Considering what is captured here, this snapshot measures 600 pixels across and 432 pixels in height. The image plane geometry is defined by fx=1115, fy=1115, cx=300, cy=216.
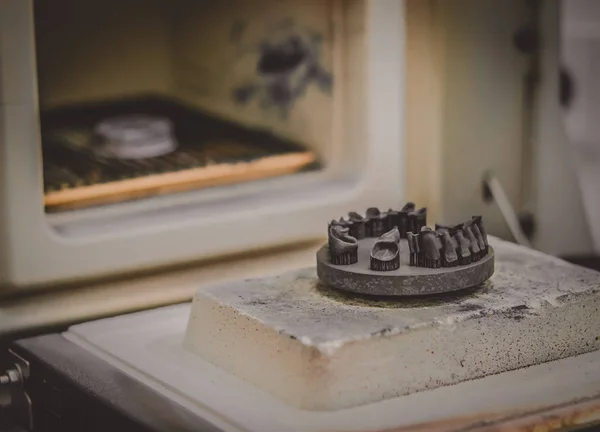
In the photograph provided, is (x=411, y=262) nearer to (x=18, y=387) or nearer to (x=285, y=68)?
(x=18, y=387)

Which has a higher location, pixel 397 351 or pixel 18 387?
pixel 397 351

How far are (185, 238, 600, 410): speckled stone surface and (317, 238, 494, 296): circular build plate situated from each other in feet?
0.07

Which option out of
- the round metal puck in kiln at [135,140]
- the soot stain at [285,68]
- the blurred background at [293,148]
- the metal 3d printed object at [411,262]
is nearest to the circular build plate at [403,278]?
the metal 3d printed object at [411,262]

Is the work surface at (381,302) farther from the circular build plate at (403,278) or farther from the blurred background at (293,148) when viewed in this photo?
the blurred background at (293,148)

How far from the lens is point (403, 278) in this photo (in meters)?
1.40

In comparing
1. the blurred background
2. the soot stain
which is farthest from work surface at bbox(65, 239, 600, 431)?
the soot stain

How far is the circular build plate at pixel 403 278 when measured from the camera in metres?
1.40

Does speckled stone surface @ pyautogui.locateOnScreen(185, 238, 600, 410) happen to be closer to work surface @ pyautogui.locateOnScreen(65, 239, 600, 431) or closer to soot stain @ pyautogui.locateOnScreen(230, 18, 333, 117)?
work surface @ pyautogui.locateOnScreen(65, 239, 600, 431)

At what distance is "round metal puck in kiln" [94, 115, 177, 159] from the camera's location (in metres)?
2.05

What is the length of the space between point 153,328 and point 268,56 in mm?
664

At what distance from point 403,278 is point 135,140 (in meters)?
0.83

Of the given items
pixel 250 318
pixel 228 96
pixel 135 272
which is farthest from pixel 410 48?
pixel 250 318

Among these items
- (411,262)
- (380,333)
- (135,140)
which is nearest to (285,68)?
(135,140)

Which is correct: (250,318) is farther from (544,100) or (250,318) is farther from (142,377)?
(544,100)
